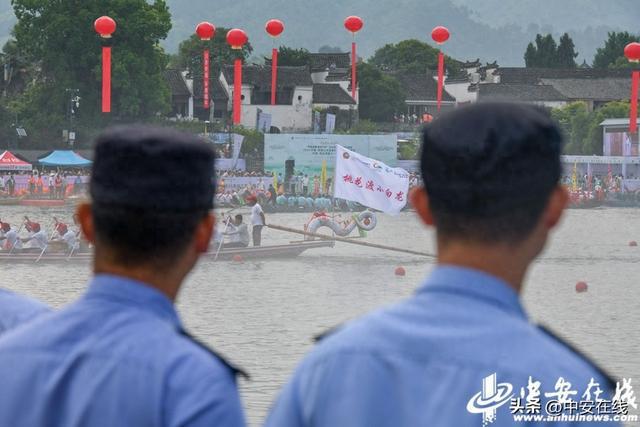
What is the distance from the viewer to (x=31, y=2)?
191ft

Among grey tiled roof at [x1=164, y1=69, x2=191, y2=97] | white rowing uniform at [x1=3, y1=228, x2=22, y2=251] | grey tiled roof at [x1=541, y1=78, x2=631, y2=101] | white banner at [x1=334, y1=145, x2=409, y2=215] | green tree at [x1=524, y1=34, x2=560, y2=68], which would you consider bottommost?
white rowing uniform at [x1=3, y1=228, x2=22, y2=251]

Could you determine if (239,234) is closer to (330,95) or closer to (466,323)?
(466,323)

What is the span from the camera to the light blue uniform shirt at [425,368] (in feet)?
6.87

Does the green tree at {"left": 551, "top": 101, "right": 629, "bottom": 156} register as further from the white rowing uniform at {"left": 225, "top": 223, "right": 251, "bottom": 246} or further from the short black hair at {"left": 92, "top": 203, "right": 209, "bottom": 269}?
the short black hair at {"left": 92, "top": 203, "right": 209, "bottom": 269}

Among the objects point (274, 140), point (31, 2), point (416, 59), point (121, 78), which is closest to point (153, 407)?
point (274, 140)

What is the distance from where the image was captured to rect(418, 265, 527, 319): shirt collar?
218 cm

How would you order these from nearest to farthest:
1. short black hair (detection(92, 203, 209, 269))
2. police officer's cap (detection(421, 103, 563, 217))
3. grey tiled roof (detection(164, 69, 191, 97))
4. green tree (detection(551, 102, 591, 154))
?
police officer's cap (detection(421, 103, 563, 217))
short black hair (detection(92, 203, 209, 269))
green tree (detection(551, 102, 591, 154))
grey tiled roof (detection(164, 69, 191, 97))

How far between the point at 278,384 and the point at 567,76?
73526 mm

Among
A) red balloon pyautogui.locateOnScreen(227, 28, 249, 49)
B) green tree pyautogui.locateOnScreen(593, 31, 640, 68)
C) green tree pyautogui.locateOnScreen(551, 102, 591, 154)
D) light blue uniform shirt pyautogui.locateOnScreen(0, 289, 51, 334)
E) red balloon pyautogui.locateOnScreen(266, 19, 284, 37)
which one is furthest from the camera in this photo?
green tree pyautogui.locateOnScreen(593, 31, 640, 68)

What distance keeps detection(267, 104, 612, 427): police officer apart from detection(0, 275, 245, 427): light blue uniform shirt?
0.13 metres

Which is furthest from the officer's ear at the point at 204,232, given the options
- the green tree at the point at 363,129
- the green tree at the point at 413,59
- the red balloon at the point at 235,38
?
the green tree at the point at 413,59

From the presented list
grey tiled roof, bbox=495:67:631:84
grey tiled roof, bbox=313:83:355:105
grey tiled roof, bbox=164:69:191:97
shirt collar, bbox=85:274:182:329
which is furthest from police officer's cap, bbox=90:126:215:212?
grey tiled roof, bbox=495:67:631:84

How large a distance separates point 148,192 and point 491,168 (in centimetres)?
61

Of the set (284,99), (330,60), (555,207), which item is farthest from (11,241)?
(330,60)
